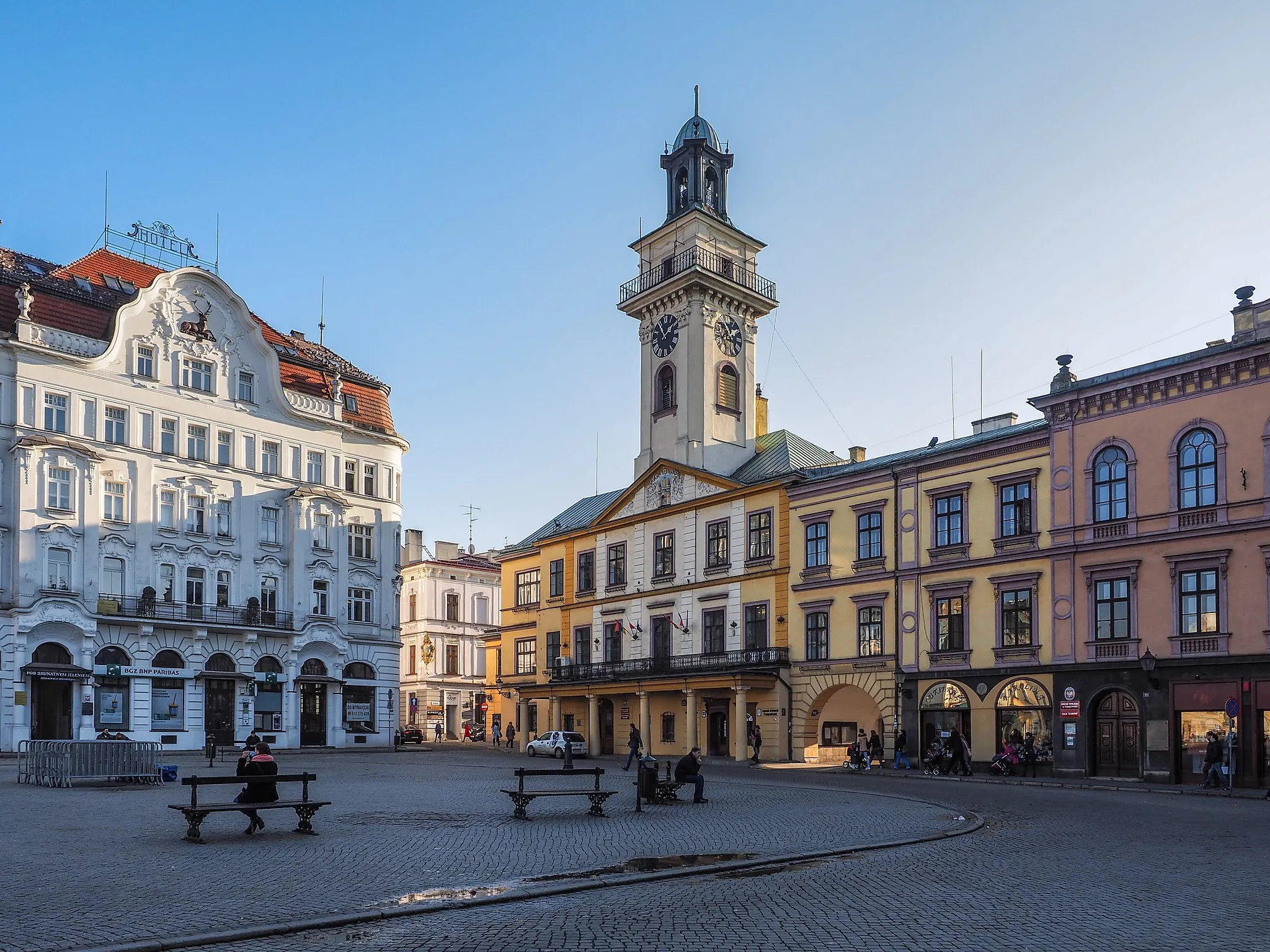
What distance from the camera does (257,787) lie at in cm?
1833

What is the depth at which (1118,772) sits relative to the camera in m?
37.8

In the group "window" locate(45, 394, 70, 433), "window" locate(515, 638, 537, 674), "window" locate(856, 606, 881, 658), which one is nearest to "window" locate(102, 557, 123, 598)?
"window" locate(45, 394, 70, 433)

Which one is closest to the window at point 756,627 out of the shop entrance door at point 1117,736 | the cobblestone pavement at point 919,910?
the shop entrance door at point 1117,736

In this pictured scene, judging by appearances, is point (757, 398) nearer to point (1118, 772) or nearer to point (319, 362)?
point (319, 362)

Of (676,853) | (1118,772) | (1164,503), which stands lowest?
(1118,772)

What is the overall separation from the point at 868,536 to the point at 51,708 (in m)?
34.0

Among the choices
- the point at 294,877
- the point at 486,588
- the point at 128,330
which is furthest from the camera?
the point at 486,588

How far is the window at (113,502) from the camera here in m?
52.2

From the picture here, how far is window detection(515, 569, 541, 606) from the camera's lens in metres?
67.3

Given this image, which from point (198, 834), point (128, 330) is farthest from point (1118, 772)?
point (128, 330)

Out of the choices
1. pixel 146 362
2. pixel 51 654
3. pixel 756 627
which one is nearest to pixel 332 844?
pixel 756 627

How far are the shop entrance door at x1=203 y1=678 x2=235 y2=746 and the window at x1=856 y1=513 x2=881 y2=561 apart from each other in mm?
29394

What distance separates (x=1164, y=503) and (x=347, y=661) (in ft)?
130

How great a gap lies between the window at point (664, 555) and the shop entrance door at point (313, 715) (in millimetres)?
17521
